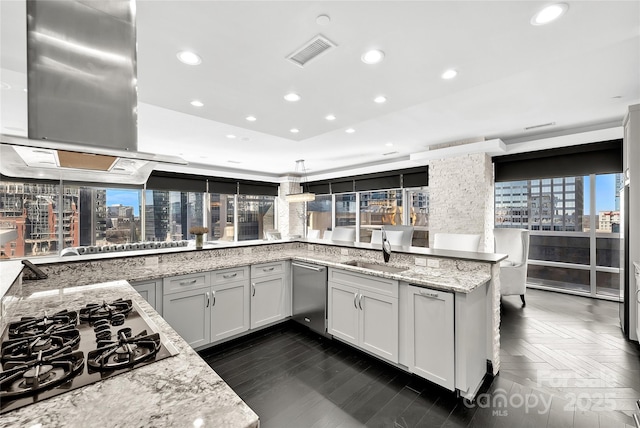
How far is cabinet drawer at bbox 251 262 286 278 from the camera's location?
3.02m

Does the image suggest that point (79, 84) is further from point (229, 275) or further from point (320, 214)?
point (320, 214)

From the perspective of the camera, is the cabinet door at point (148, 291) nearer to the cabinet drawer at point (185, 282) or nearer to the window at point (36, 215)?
the cabinet drawer at point (185, 282)

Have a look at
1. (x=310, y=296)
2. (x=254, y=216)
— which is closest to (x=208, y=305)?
(x=310, y=296)

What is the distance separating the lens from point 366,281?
8.17 feet

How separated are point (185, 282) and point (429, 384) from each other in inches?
89.2

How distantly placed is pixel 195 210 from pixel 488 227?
6992mm

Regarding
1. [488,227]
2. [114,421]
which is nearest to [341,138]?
[488,227]

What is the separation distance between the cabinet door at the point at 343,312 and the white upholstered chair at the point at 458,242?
1588mm

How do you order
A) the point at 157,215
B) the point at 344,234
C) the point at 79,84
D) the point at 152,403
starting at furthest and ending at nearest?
the point at 157,215 < the point at 344,234 < the point at 79,84 < the point at 152,403

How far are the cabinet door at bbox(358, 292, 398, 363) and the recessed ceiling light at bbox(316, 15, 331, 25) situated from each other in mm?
2061

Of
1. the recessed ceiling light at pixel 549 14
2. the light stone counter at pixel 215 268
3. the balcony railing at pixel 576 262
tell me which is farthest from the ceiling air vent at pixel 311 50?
the balcony railing at pixel 576 262

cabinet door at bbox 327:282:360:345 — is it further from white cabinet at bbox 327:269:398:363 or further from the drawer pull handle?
the drawer pull handle

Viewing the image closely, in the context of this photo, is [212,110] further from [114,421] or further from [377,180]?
[377,180]

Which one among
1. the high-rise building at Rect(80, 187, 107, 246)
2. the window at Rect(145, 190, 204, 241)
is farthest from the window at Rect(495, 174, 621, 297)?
the high-rise building at Rect(80, 187, 107, 246)
